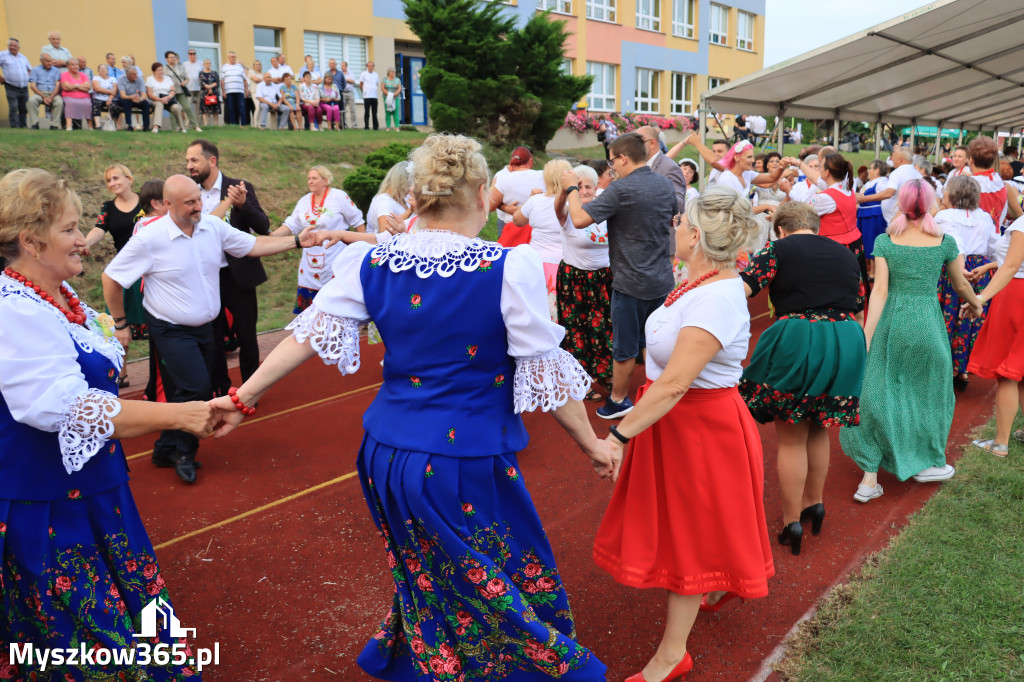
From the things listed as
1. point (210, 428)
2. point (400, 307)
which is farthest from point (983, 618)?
point (210, 428)

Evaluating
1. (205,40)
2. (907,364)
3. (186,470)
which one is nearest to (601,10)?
(205,40)

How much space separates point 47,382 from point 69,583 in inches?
26.9

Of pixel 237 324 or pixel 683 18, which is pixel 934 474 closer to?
pixel 237 324

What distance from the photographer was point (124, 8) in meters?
18.6

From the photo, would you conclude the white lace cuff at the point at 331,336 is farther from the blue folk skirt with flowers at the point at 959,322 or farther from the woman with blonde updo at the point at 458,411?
the blue folk skirt with flowers at the point at 959,322

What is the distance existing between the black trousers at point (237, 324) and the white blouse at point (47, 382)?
385 cm

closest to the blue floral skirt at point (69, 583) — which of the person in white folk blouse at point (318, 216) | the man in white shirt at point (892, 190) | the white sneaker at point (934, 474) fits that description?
→ the white sneaker at point (934, 474)

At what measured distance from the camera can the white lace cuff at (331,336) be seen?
99.0 inches

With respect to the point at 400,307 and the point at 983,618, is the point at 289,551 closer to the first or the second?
the point at 400,307

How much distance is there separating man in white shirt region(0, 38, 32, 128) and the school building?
2155 mm

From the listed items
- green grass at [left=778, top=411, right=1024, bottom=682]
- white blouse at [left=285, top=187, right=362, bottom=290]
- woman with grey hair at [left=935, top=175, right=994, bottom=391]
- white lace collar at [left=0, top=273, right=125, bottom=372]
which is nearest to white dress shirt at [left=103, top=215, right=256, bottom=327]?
white lace collar at [left=0, top=273, right=125, bottom=372]

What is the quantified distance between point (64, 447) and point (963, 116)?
81.5ft

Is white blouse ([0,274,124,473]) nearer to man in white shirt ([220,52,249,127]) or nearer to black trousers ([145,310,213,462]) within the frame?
black trousers ([145,310,213,462])

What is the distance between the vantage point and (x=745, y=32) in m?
38.4
